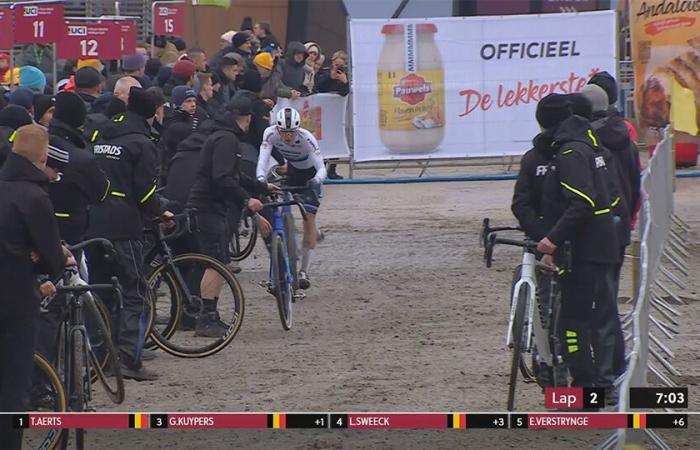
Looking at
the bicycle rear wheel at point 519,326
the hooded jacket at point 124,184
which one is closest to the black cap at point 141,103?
the hooded jacket at point 124,184

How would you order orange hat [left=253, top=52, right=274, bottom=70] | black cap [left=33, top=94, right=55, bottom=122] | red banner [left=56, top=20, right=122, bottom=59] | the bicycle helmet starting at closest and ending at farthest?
black cap [left=33, top=94, right=55, bottom=122]
the bicycle helmet
red banner [left=56, top=20, right=122, bottom=59]
orange hat [left=253, top=52, right=274, bottom=70]

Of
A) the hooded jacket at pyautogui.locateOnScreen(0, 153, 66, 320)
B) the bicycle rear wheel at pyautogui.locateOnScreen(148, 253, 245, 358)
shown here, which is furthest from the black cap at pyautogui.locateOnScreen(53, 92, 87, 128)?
the hooded jacket at pyautogui.locateOnScreen(0, 153, 66, 320)

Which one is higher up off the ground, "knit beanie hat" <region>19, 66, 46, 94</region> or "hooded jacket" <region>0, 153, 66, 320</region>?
"knit beanie hat" <region>19, 66, 46, 94</region>

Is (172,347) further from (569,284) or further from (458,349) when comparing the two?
(569,284)

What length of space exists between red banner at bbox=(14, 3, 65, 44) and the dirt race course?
3974 mm

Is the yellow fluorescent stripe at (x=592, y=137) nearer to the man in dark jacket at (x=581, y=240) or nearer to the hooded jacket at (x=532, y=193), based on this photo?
the man in dark jacket at (x=581, y=240)

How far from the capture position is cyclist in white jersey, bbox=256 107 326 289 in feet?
42.5

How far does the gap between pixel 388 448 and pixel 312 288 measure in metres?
5.74

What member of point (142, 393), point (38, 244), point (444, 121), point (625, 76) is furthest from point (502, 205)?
point (38, 244)

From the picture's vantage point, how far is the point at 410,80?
20750mm

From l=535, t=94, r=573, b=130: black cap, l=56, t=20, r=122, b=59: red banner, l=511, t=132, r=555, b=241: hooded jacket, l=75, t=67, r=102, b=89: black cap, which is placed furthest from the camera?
l=56, t=20, r=122, b=59: red banner

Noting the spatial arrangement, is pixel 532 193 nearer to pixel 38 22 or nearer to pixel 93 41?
pixel 38 22

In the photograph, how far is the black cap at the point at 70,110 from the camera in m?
9.62

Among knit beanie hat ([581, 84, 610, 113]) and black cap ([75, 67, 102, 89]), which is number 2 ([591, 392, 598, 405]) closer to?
knit beanie hat ([581, 84, 610, 113])
